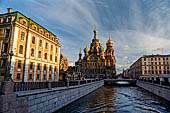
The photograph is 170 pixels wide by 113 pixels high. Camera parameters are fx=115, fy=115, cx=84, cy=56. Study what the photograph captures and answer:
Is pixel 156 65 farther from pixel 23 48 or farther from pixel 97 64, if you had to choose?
pixel 23 48

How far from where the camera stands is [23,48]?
21.8m

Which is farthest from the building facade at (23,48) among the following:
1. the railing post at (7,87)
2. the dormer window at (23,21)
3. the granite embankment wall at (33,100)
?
the railing post at (7,87)

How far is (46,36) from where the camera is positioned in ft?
93.7

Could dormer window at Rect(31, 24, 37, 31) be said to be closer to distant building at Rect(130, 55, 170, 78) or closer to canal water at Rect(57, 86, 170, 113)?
canal water at Rect(57, 86, 170, 113)

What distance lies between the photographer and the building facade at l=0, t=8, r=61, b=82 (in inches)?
778

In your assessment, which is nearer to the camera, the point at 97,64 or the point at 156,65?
the point at 156,65

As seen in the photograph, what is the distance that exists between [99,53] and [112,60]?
11.4 metres

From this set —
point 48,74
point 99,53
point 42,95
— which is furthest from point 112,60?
point 42,95

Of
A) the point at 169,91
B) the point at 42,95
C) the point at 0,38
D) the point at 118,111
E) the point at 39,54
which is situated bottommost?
the point at 118,111

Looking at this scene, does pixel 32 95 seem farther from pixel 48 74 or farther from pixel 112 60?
pixel 112 60

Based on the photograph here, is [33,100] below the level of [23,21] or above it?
below

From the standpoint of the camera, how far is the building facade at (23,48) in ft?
64.8

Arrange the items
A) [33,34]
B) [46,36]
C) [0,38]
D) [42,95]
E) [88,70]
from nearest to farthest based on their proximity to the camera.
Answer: [42,95] → [0,38] → [33,34] → [46,36] → [88,70]

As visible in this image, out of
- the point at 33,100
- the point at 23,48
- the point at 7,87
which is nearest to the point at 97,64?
the point at 23,48
